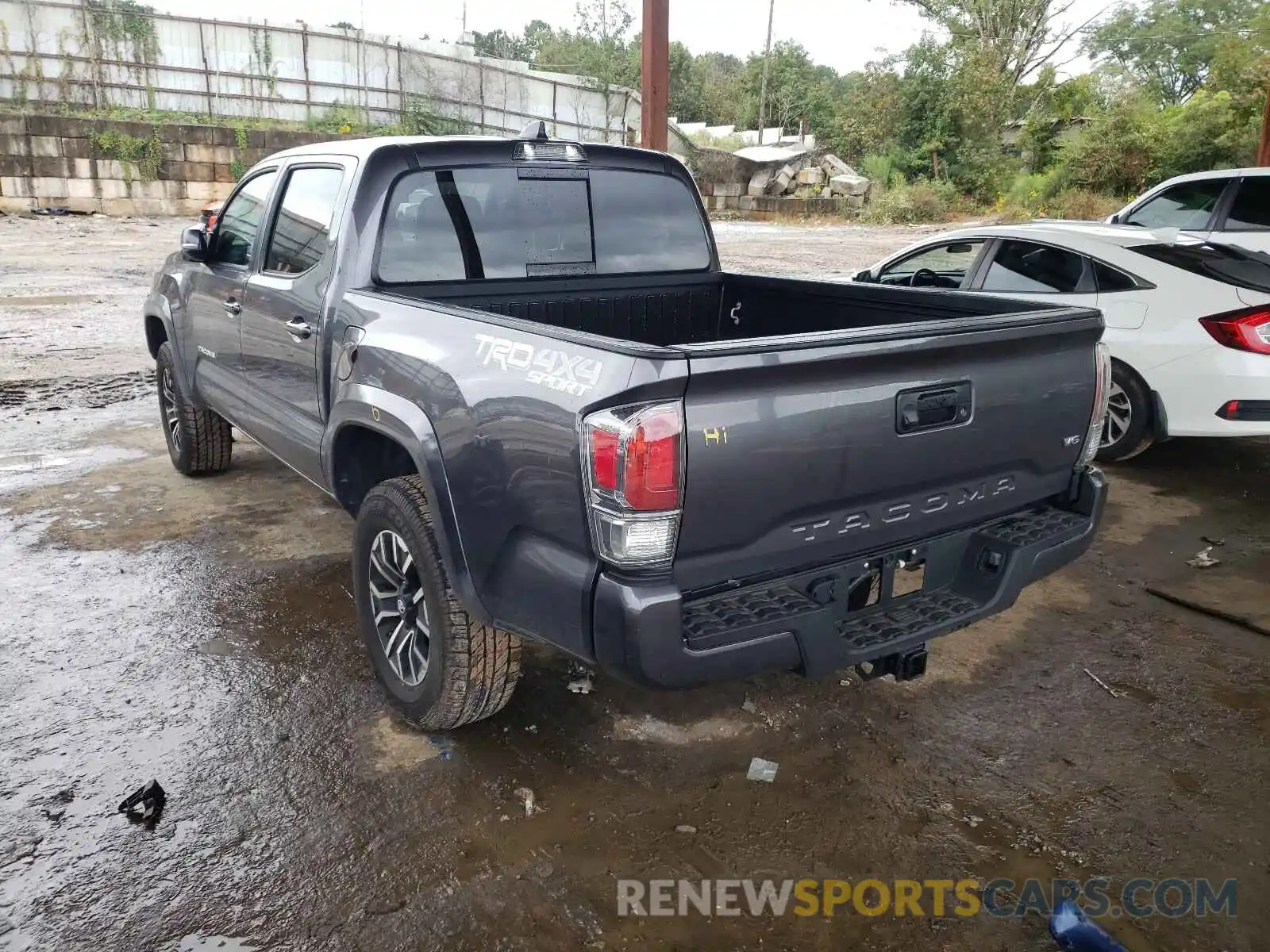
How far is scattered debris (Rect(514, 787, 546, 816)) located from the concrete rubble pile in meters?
27.9

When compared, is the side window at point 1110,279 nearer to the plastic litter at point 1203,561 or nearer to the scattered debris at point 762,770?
the plastic litter at point 1203,561

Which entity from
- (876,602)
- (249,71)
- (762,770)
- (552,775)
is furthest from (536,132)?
(249,71)

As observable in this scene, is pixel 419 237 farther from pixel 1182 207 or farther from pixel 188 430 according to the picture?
pixel 1182 207

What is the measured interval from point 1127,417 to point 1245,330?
85 centimetres

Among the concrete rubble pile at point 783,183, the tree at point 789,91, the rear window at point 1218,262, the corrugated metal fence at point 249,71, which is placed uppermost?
the tree at point 789,91

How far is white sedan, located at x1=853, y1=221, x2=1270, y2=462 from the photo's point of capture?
5297 millimetres

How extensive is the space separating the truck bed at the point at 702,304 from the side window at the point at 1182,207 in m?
6.93

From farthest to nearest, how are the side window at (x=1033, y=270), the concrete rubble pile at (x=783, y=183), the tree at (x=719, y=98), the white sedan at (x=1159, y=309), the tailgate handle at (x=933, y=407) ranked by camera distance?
the tree at (x=719, y=98) < the concrete rubble pile at (x=783, y=183) < the side window at (x=1033, y=270) < the white sedan at (x=1159, y=309) < the tailgate handle at (x=933, y=407)

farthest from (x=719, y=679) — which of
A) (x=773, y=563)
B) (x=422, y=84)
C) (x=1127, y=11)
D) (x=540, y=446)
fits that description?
(x=1127, y=11)

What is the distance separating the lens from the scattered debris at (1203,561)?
4.67 metres

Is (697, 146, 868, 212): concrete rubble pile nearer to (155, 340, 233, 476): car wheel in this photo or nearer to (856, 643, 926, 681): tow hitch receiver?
(155, 340, 233, 476): car wheel

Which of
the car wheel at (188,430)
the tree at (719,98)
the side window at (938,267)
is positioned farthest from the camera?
the tree at (719,98)

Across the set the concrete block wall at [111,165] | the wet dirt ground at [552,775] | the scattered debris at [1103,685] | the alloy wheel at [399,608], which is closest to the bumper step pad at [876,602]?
the wet dirt ground at [552,775]

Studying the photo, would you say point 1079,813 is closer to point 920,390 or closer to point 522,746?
point 920,390
